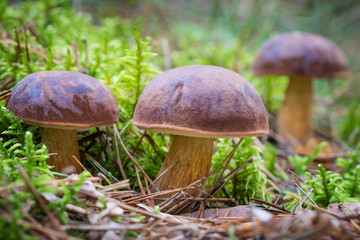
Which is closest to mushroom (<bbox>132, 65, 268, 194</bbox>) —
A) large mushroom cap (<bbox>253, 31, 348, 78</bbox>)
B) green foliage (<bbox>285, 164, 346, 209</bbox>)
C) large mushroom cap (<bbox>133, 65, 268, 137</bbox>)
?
large mushroom cap (<bbox>133, 65, 268, 137</bbox>)

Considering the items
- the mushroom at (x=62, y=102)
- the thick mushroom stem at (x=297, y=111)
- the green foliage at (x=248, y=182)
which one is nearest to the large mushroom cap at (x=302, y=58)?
the thick mushroom stem at (x=297, y=111)

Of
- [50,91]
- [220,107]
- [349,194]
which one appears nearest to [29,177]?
[50,91]

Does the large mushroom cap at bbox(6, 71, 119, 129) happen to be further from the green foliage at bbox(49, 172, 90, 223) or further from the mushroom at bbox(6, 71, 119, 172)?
the green foliage at bbox(49, 172, 90, 223)

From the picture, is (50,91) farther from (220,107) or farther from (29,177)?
(220,107)

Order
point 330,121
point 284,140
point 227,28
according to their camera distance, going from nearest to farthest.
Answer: point 284,140, point 330,121, point 227,28

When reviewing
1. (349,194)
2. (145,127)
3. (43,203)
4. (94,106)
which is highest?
(94,106)

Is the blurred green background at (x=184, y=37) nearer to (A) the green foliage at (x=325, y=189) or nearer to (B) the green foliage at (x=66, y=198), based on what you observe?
(B) the green foliage at (x=66, y=198)
